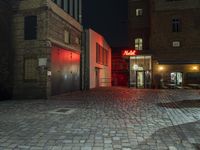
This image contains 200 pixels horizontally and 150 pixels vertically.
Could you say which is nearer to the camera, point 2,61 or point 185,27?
point 2,61

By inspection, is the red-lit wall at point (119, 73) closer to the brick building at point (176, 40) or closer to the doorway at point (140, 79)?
the doorway at point (140, 79)

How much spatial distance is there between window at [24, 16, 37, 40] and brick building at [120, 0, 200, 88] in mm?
16514

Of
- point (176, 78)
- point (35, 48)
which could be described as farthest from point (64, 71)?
point (176, 78)

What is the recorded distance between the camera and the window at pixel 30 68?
1730 centimetres

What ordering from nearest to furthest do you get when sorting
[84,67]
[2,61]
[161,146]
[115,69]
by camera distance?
[161,146] < [2,61] < [84,67] < [115,69]

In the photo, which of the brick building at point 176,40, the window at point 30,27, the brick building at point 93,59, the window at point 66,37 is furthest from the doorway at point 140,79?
the window at point 30,27

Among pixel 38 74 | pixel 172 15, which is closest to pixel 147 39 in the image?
pixel 172 15

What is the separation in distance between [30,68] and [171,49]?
65.5 feet

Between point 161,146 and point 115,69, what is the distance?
4317cm

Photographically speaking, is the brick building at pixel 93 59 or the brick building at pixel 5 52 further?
the brick building at pixel 93 59

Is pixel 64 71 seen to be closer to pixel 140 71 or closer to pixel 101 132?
pixel 140 71

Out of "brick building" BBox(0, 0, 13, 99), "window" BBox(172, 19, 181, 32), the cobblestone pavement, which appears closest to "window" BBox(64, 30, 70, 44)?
"brick building" BBox(0, 0, 13, 99)

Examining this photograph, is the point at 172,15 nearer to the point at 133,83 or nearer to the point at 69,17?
the point at 133,83

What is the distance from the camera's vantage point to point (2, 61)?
16344mm
